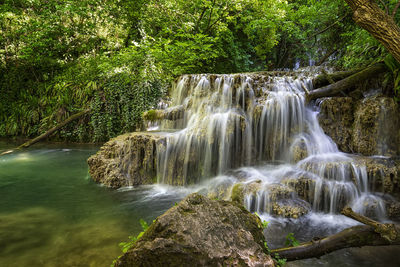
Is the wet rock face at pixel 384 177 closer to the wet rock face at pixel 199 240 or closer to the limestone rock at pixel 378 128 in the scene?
the limestone rock at pixel 378 128

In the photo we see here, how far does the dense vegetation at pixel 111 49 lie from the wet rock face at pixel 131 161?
3322 millimetres

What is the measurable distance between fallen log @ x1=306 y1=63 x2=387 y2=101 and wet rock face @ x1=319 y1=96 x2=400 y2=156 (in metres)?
0.27

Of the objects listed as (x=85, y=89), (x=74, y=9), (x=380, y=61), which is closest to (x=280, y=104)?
(x=380, y=61)

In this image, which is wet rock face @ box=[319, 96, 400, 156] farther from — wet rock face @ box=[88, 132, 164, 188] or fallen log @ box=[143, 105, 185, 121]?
wet rock face @ box=[88, 132, 164, 188]

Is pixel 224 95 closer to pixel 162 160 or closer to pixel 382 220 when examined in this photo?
pixel 162 160

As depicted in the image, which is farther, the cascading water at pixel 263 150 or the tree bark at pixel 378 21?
the cascading water at pixel 263 150

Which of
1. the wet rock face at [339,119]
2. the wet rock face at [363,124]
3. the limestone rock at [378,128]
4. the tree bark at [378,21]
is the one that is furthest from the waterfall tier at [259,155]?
the tree bark at [378,21]

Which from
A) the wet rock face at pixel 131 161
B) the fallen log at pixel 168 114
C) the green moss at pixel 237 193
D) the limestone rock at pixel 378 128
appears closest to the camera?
the green moss at pixel 237 193

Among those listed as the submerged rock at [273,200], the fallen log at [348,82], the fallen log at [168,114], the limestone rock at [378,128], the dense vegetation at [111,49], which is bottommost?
the submerged rock at [273,200]

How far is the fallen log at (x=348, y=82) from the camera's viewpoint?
5.94m

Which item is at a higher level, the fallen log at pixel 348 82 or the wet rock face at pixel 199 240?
the fallen log at pixel 348 82

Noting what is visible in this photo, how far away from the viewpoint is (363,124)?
222 inches

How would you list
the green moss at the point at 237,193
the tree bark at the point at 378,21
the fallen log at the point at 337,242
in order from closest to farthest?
the fallen log at the point at 337,242
the tree bark at the point at 378,21
the green moss at the point at 237,193

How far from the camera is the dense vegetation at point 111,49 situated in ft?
31.1
